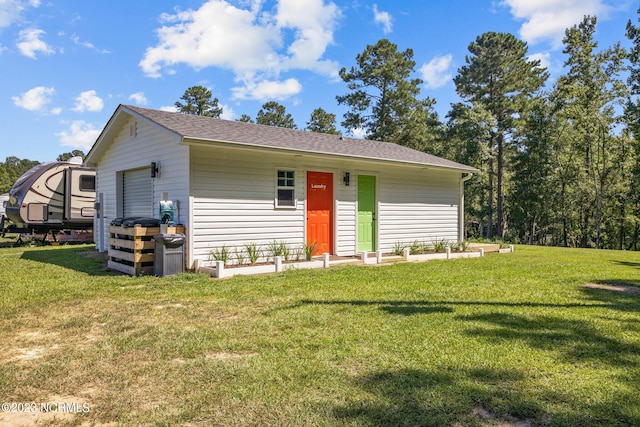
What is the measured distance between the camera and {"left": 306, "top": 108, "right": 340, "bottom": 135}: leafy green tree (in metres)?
36.7

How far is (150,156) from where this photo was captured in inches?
356

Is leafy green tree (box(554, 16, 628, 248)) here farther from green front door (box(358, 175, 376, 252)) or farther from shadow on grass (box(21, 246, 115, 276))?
shadow on grass (box(21, 246, 115, 276))

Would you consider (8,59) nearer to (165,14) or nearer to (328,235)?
A: (165,14)

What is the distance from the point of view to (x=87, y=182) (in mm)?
14359

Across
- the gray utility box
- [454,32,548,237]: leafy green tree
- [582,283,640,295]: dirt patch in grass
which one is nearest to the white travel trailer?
the gray utility box

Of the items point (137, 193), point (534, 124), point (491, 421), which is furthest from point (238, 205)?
point (534, 124)

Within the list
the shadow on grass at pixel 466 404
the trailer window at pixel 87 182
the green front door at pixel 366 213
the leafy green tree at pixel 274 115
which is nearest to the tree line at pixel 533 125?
the leafy green tree at pixel 274 115

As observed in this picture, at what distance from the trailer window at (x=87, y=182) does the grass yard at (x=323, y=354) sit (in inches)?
362

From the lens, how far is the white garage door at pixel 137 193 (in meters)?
9.64

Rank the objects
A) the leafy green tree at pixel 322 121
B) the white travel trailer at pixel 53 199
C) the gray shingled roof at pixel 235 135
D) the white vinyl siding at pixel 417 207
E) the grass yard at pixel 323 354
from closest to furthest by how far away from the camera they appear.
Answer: the grass yard at pixel 323 354 < the gray shingled roof at pixel 235 135 < the white vinyl siding at pixel 417 207 < the white travel trailer at pixel 53 199 < the leafy green tree at pixel 322 121

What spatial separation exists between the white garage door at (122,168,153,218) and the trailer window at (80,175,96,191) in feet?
15.0

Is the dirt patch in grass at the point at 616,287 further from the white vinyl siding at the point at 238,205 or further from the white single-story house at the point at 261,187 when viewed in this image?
the white vinyl siding at the point at 238,205

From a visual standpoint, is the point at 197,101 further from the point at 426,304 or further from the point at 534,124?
the point at 426,304

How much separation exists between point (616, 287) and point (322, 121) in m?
32.2
